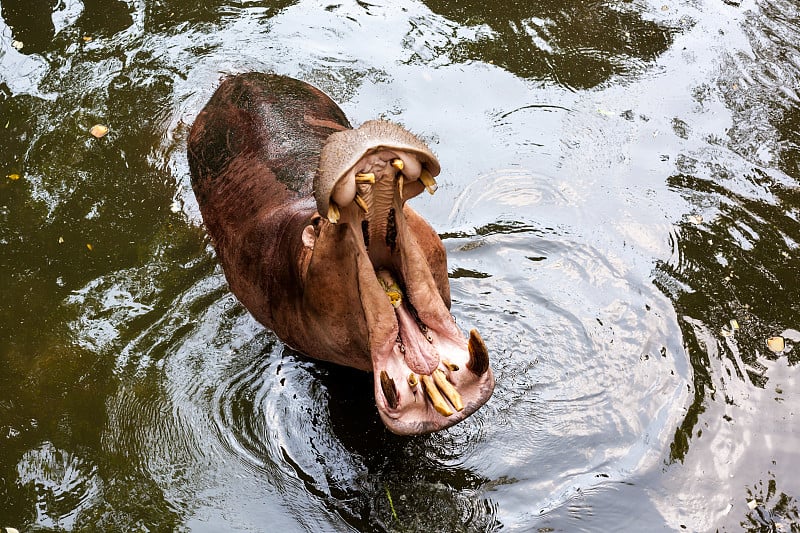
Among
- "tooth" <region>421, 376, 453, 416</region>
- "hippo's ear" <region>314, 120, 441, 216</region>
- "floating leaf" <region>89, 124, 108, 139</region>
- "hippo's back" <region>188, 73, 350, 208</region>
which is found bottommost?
"floating leaf" <region>89, 124, 108, 139</region>

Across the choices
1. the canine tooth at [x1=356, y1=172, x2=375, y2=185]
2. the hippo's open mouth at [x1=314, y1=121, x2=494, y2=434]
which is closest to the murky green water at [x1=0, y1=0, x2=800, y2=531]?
the hippo's open mouth at [x1=314, y1=121, x2=494, y2=434]

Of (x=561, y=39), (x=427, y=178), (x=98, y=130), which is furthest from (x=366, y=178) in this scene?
(x=561, y=39)

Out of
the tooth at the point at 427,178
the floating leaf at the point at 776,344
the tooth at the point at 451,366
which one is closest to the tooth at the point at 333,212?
the tooth at the point at 427,178

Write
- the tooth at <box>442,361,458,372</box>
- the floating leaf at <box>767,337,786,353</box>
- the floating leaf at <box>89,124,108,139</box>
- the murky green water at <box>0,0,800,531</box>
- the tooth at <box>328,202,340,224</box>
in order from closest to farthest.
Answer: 1. the tooth at <box>328,202,340,224</box>
2. the tooth at <box>442,361,458,372</box>
3. the murky green water at <box>0,0,800,531</box>
4. the floating leaf at <box>767,337,786,353</box>
5. the floating leaf at <box>89,124,108,139</box>

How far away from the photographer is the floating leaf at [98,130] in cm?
636

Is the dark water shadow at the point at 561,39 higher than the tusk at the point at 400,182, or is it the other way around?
the tusk at the point at 400,182

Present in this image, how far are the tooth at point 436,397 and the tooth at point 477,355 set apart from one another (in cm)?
15

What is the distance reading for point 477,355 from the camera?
3.19 m

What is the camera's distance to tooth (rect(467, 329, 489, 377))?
10.3 feet

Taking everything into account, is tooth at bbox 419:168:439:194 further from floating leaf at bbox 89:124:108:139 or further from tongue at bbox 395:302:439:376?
floating leaf at bbox 89:124:108:139

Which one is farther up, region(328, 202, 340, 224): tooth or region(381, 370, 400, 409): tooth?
region(328, 202, 340, 224): tooth

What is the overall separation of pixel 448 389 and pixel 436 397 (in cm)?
5

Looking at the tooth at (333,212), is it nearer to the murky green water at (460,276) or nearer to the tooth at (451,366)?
the tooth at (451,366)

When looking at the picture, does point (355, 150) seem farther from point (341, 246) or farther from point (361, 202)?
point (341, 246)
